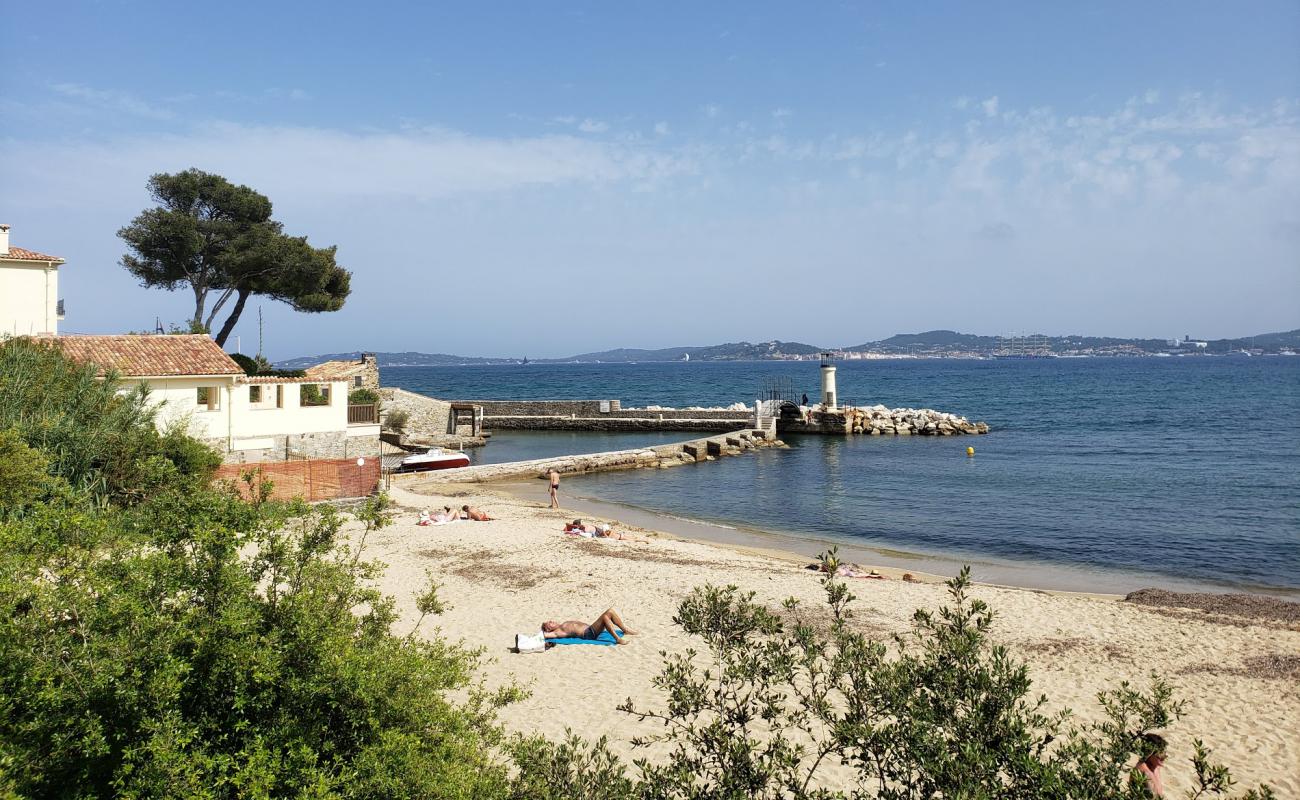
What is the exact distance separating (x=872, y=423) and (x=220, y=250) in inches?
1556

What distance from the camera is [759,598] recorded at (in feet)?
47.9

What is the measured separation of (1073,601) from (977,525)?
9.24 meters

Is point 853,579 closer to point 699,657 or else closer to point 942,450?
point 699,657

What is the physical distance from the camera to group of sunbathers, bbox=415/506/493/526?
2144 cm

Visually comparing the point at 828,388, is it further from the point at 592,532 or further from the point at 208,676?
the point at 208,676

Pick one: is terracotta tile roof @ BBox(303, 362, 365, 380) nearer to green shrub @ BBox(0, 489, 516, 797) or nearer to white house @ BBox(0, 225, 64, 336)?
white house @ BBox(0, 225, 64, 336)

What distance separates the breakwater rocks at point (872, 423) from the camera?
52.4 m

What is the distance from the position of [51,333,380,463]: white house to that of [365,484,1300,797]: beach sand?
7.59 metres

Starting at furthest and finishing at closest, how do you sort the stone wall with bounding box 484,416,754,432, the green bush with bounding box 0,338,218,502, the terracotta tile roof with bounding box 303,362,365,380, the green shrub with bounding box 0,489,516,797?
the stone wall with bounding box 484,416,754,432
the terracotta tile roof with bounding box 303,362,365,380
the green bush with bounding box 0,338,218,502
the green shrub with bounding box 0,489,516,797

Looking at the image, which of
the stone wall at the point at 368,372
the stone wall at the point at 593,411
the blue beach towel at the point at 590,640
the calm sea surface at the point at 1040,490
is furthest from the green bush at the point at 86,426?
the stone wall at the point at 593,411

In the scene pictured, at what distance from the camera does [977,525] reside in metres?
24.3

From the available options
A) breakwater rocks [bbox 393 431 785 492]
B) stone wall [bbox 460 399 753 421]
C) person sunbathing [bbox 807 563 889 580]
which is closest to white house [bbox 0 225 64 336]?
breakwater rocks [bbox 393 431 785 492]

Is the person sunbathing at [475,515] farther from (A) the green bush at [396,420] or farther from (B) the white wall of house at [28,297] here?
(A) the green bush at [396,420]

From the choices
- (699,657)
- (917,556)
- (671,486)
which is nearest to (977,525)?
(917,556)
